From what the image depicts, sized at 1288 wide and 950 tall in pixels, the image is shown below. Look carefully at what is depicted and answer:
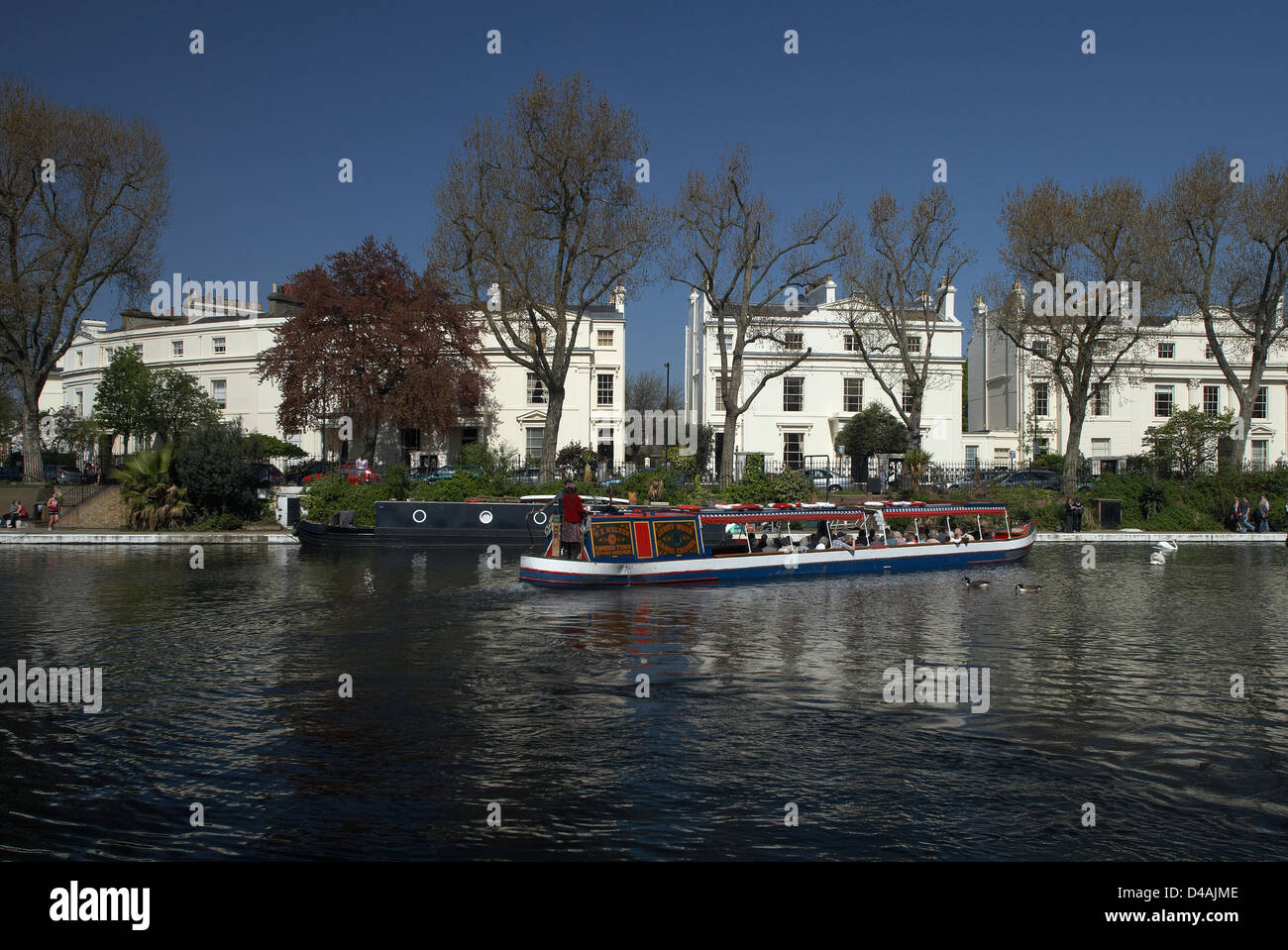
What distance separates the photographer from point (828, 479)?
40312mm

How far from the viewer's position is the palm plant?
106 feet

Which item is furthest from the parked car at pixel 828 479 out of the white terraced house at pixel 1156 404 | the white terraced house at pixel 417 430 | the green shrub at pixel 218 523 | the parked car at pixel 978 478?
the green shrub at pixel 218 523

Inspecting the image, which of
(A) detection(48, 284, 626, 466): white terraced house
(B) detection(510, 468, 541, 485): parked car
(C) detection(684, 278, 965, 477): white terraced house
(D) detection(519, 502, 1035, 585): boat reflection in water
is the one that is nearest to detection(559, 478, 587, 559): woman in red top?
(D) detection(519, 502, 1035, 585): boat reflection in water

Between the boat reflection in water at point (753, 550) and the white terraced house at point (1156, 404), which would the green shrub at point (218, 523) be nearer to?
the boat reflection in water at point (753, 550)

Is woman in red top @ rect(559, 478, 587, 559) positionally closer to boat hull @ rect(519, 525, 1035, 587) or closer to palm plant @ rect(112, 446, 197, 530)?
boat hull @ rect(519, 525, 1035, 587)

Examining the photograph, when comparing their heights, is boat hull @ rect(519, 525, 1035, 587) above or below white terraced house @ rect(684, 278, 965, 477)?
below

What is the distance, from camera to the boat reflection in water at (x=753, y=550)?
2058cm

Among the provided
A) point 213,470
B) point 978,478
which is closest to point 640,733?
point 213,470

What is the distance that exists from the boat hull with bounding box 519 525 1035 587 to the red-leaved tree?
22.6m

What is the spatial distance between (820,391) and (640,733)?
153 ft

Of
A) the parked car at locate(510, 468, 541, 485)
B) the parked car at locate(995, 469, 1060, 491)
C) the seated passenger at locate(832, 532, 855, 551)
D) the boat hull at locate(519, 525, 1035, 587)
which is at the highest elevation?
the parked car at locate(510, 468, 541, 485)
